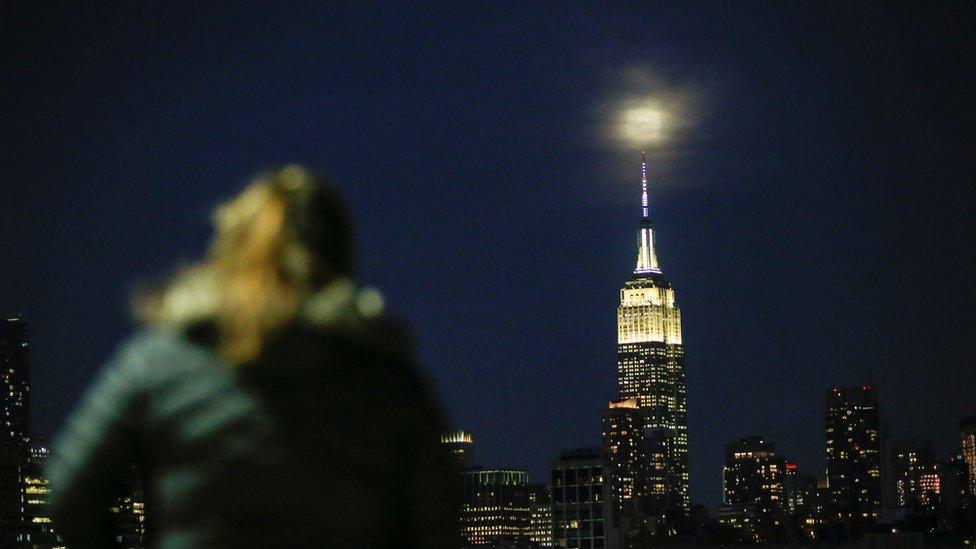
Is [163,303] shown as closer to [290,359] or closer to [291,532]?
[290,359]

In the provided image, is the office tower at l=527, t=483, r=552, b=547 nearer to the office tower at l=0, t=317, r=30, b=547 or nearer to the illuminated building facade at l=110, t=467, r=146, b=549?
the office tower at l=0, t=317, r=30, b=547

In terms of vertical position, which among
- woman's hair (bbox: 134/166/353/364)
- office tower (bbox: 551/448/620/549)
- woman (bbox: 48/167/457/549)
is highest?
office tower (bbox: 551/448/620/549)

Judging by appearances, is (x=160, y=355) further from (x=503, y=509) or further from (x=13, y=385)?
(x=503, y=509)

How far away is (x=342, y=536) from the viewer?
2.29 meters

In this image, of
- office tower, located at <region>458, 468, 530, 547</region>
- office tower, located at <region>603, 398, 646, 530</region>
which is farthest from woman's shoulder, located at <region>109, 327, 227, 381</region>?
office tower, located at <region>603, 398, 646, 530</region>

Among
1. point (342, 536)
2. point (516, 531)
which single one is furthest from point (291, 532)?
point (516, 531)

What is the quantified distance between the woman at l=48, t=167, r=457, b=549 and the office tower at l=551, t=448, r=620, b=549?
274 feet

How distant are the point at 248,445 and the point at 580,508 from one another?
3349 inches

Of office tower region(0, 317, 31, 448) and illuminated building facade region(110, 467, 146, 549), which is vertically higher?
office tower region(0, 317, 31, 448)

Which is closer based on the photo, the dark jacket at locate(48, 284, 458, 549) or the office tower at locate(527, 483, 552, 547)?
the dark jacket at locate(48, 284, 458, 549)

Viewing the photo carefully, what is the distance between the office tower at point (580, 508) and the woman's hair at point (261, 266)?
8339cm

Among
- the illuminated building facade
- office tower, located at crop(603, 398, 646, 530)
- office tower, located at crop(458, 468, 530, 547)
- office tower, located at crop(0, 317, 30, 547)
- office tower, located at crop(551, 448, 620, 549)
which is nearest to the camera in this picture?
the illuminated building facade

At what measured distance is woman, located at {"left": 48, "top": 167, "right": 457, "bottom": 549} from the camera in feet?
7.47

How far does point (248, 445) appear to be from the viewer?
230 cm
